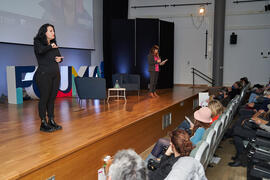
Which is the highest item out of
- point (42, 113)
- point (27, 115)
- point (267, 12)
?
point (267, 12)

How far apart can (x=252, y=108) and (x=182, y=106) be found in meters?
1.86

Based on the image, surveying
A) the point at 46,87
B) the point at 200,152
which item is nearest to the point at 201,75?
the point at 46,87

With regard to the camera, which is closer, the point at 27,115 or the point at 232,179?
the point at 232,179

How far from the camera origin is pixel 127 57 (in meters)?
9.32

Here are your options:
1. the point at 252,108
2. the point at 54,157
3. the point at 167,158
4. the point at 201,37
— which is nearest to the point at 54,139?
the point at 54,157

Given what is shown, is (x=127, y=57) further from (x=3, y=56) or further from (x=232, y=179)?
(x=232, y=179)

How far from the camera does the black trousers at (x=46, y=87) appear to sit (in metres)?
3.01

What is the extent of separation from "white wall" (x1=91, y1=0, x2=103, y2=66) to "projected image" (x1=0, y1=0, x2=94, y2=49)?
870mm

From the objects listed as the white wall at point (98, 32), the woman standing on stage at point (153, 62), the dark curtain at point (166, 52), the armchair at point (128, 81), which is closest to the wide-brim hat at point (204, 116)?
the woman standing on stage at point (153, 62)

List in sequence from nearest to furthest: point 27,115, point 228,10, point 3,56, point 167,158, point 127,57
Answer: point 167,158 < point 27,115 < point 3,56 < point 127,57 < point 228,10

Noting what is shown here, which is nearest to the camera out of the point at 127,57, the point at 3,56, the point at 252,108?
the point at 252,108

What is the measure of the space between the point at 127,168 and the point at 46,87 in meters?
2.02

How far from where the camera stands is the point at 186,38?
10961 mm

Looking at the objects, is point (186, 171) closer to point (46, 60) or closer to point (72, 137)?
point (72, 137)
